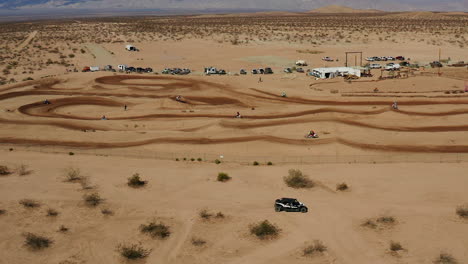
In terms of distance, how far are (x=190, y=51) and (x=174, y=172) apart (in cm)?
7852

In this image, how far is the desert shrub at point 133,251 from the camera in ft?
81.9

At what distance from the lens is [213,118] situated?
5550 centimetres

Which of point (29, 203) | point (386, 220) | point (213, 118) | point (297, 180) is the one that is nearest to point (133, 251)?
point (29, 203)

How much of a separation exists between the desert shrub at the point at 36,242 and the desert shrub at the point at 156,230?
512 cm

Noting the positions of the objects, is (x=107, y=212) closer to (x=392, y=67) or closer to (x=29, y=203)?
(x=29, y=203)

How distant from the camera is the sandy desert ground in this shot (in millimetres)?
26656

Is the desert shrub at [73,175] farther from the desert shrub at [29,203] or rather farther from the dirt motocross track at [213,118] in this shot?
the dirt motocross track at [213,118]

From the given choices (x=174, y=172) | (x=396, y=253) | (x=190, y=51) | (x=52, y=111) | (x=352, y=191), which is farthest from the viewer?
(x=190, y=51)

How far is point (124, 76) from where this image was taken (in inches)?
3201

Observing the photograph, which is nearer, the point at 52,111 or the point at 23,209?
the point at 23,209

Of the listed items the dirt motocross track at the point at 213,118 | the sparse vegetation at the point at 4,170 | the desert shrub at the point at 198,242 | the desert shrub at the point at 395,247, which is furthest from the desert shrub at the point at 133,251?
the dirt motocross track at the point at 213,118

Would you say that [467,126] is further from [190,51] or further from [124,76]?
[190,51]

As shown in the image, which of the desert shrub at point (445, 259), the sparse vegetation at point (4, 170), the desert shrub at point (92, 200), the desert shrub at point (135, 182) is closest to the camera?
the desert shrub at point (445, 259)

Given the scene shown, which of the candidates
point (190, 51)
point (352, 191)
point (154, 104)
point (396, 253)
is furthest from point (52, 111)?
point (190, 51)
